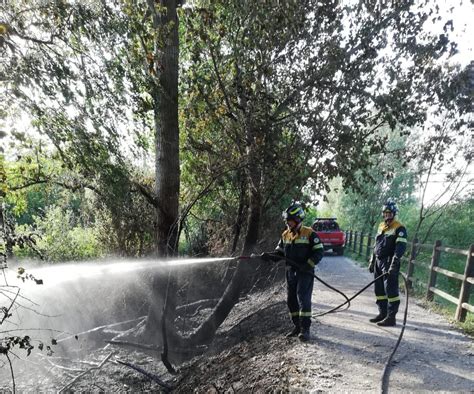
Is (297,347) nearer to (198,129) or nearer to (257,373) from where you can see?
(257,373)

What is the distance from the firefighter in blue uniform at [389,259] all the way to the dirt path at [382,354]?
1.04ft

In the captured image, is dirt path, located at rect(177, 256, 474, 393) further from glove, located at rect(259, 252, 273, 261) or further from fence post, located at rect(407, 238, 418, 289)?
fence post, located at rect(407, 238, 418, 289)

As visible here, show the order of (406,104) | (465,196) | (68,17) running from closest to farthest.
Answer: (68,17) < (406,104) < (465,196)

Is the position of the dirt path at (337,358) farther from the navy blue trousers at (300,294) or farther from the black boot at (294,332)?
the navy blue trousers at (300,294)

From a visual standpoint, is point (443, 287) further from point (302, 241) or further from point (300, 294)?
point (302, 241)

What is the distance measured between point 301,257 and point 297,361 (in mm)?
1326

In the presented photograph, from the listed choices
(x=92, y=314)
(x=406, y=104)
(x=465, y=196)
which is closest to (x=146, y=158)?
(x=406, y=104)

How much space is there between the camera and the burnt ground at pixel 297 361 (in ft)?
13.6

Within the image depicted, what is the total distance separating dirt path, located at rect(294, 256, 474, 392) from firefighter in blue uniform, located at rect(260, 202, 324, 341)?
0.47 m

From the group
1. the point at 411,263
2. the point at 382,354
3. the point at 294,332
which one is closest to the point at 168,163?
the point at 294,332

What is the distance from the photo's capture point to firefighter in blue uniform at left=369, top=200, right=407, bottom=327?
5.57 meters

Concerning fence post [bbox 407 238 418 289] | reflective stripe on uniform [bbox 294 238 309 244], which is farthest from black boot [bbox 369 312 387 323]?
fence post [bbox 407 238 418 289]

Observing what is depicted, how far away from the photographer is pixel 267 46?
22.9ft

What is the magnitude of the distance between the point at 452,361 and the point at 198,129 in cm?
675
